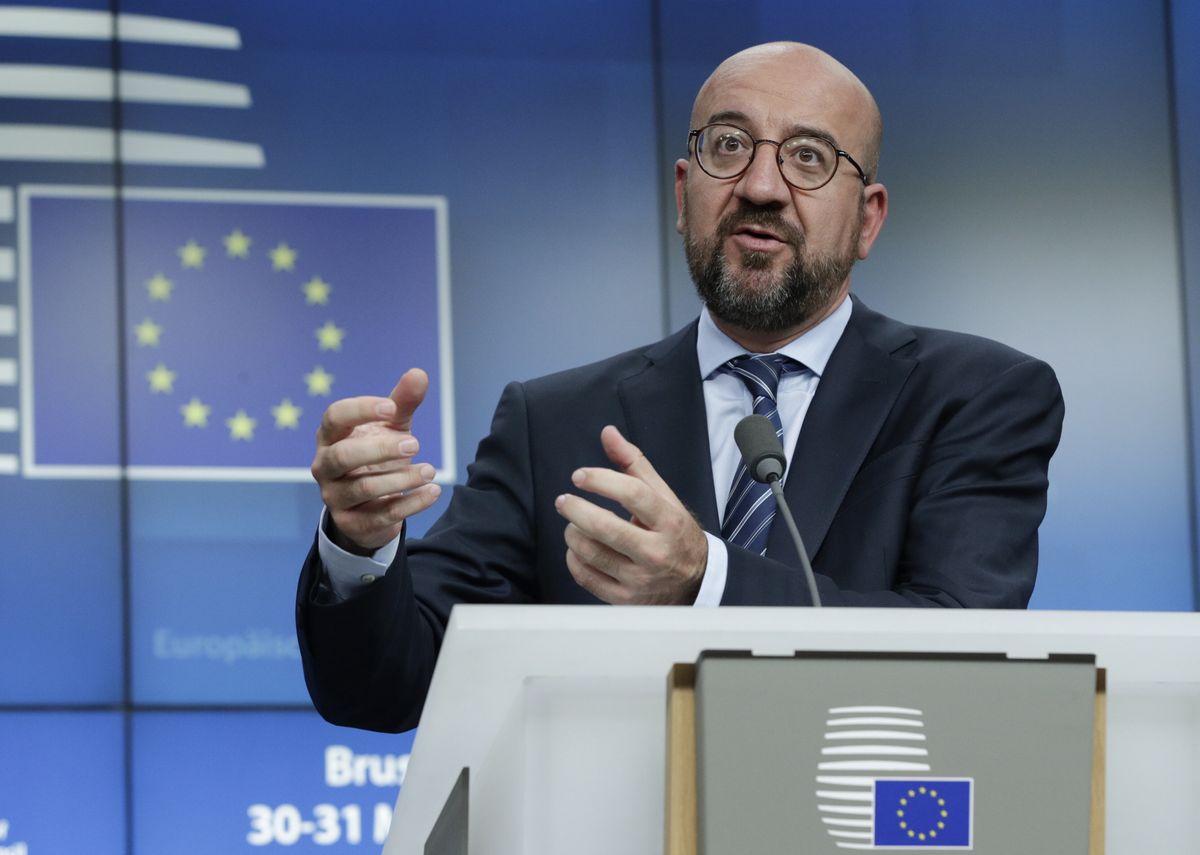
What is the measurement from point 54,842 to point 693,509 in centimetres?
272

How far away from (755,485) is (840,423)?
15 cm

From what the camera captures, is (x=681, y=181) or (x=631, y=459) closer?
(x=631, y=459)

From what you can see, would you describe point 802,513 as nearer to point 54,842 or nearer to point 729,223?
point 729,223

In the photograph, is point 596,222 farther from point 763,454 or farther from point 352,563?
point 763,454

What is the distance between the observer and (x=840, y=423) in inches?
73.9

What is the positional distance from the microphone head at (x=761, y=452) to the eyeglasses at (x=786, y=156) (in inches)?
32.7

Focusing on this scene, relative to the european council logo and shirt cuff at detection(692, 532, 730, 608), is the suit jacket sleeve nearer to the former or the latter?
shirt cuff at detection(692, 532, 730, 608)

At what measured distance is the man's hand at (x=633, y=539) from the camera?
1.08m

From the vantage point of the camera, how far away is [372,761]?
391 cm

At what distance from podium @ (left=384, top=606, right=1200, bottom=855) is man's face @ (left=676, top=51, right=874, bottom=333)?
1.24 meters

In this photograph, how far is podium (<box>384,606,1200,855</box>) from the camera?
30.2 inches

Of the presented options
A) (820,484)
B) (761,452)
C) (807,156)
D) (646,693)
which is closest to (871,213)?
(807,156)

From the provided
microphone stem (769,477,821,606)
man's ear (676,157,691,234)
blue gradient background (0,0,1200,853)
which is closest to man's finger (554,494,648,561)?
microphone stem (769,477,821,606)

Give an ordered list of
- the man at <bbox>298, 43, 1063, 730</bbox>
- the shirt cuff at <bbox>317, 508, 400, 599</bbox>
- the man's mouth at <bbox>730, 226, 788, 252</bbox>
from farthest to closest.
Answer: the man's mouth at <bbox>730, 226, 788, 252</bbox>, the man at <bbox>298, 43, 1063, 730</bbox>, the shirt cuff at <bbox>317, 508, 400, 599</bbox>
